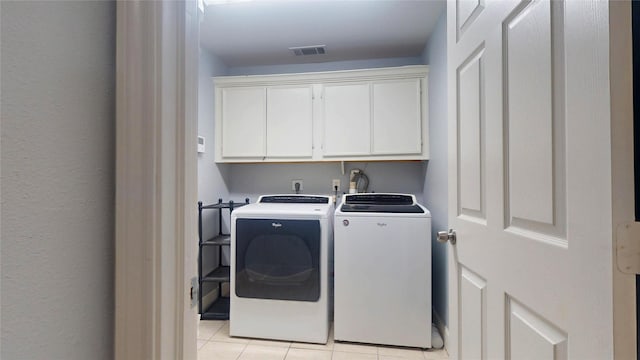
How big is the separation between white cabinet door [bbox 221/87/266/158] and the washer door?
82 centimetres

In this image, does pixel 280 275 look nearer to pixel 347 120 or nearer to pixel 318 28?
pixel 347 120

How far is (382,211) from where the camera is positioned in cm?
208

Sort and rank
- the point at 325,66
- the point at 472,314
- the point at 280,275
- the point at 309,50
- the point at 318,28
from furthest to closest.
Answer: the point at 325,66
the point at 309,50
the point at 318,28
the point at 280,275
the point at 472,314

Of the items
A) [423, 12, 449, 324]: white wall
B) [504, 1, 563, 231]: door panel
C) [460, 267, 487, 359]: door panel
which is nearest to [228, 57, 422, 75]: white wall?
[423, 12, 449, 324]: white wall

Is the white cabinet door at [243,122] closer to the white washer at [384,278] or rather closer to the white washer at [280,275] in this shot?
the white washer at [280,275]

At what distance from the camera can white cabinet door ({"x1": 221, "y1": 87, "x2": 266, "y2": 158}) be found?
8.79 ft

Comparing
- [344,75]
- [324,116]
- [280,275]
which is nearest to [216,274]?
[280,275]

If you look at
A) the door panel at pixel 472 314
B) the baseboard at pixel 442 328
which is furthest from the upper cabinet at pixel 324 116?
the door panel at pixel 472 314

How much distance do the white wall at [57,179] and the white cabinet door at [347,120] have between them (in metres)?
2.15

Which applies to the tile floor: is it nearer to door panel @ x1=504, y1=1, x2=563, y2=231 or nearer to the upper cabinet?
the upper cabinet

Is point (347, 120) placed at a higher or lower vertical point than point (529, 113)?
higher

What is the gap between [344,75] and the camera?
8.39ft

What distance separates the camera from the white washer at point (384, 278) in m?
2.00

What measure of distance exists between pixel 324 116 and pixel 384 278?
142cm
